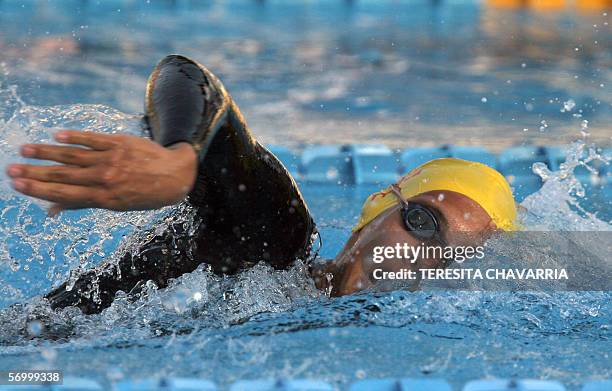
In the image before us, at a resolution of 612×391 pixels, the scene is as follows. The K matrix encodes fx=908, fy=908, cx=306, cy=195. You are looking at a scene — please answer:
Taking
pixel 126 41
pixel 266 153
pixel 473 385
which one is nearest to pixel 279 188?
pixel 266 153

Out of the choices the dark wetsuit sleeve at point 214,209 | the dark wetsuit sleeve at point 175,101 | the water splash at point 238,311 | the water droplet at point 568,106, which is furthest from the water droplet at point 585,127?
the dark wetsuit sleeve at point 175,101

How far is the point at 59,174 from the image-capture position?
1.04 m

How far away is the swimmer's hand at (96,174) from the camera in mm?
1027

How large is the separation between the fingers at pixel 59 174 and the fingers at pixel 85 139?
0.03 meters

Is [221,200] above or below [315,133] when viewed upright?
above

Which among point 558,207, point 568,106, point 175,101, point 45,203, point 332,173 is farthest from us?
point 568,106

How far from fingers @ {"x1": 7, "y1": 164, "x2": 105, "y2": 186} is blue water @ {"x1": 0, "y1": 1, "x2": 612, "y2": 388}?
1.12 ft

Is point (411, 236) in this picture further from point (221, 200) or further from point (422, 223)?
point (221, 200)

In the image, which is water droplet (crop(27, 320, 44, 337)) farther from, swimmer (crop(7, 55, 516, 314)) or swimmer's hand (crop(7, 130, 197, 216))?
swimmer's hand (crop(7, 130, 197, 216))

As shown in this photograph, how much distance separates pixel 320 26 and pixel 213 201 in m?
4.89

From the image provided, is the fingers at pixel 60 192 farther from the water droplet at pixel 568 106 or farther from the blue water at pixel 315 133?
the water droplet at pixel 568 106

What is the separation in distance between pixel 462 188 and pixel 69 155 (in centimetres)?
94

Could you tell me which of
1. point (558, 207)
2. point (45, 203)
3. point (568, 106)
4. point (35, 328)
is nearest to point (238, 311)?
point (35, 328)

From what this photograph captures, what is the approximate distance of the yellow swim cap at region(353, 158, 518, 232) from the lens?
178 cm
